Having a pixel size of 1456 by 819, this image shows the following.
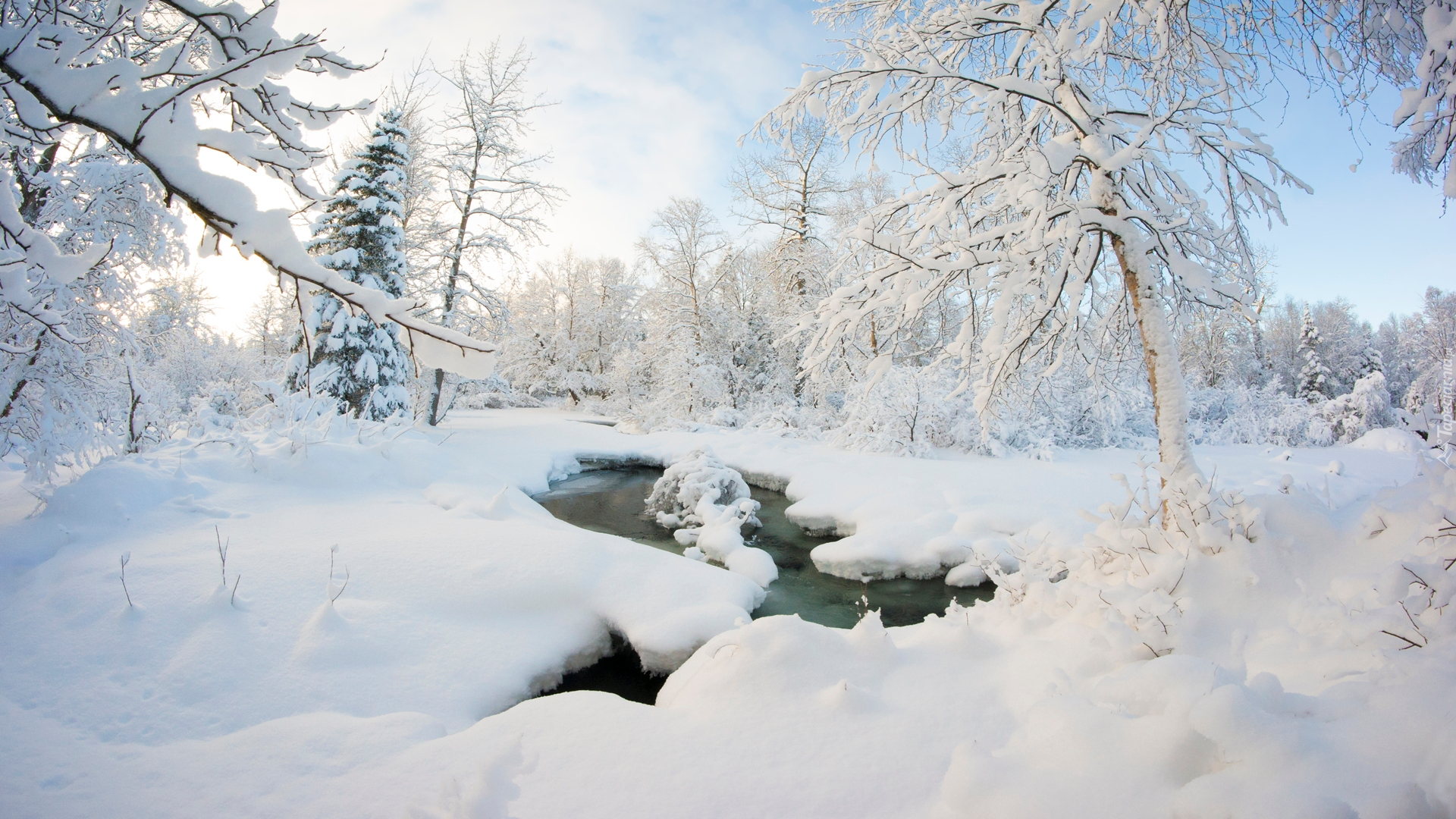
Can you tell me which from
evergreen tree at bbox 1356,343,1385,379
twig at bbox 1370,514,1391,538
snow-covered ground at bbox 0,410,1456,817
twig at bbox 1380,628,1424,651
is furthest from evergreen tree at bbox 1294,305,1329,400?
twig at bbox 1380,628,1424,651

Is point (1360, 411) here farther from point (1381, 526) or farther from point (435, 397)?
point (435, 397)

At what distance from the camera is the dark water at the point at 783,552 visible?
5766 millimetres

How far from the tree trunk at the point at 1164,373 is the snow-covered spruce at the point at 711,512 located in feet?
13.4

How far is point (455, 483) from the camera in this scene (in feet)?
27.8

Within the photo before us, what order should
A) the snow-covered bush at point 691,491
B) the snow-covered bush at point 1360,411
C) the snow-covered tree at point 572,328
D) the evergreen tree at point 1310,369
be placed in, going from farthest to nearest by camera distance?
the snow-covered tree at point 572,328, the evergreen tree at point 1310,369, the snow-covered bush at point 1360,411, the snow-covered bush at point 691,491

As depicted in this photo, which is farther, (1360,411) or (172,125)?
(1360,411)

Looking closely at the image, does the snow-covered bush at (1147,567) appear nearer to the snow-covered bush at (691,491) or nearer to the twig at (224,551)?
the twig at (224,551)

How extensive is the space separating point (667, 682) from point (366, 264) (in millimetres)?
13821

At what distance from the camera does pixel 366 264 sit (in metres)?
13.0

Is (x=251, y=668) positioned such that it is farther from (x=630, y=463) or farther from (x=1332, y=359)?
(x=1332, y=359)

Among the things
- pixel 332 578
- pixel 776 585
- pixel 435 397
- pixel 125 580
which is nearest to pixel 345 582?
pixel 332 578

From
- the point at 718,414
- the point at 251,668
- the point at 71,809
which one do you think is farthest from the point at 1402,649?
the point at 718,414

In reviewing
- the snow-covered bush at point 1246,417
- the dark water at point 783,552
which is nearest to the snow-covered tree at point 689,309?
the dark water at point 783,552

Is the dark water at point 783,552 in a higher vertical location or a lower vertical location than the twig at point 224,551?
lower
